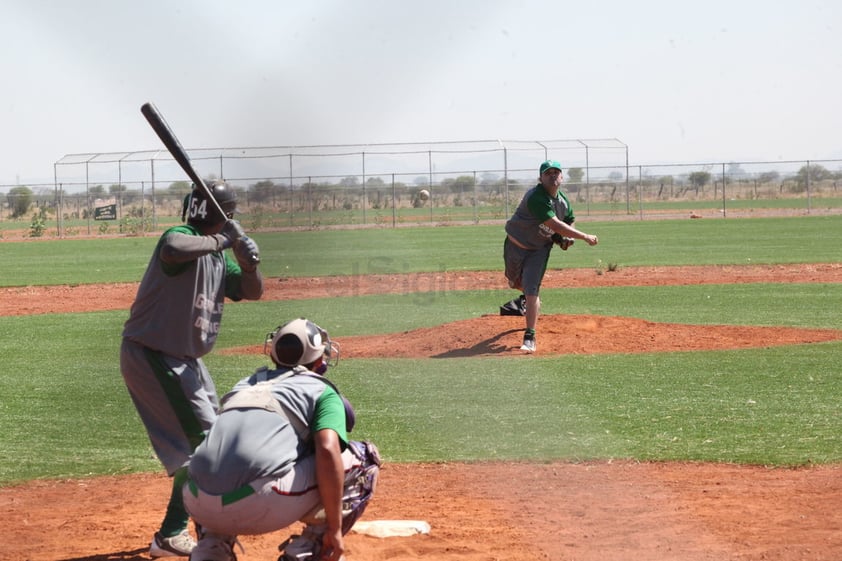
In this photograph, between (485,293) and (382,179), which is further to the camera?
(382,179)

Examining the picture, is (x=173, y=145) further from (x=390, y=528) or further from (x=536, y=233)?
(x=536, y=233)

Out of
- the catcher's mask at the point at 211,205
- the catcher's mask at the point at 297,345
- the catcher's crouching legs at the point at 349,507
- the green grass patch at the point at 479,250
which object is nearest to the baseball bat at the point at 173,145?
the catcher's mask at the point at 211,205

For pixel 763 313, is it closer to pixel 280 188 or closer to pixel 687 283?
pixel 687 283

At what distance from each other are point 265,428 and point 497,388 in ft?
20.2

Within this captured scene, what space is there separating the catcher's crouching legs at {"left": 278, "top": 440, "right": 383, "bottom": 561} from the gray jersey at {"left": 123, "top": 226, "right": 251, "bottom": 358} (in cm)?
106

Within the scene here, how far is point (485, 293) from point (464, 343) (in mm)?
7449

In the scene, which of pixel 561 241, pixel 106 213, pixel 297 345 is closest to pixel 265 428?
pixel 297 345

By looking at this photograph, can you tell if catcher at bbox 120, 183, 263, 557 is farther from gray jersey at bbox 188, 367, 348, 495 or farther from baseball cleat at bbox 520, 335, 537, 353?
baseball cleat at bbox 520, 335, 537, 353

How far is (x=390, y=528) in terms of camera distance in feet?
19.5

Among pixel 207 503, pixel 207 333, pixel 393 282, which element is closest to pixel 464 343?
pixel 207 333

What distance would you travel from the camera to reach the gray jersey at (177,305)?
528cm

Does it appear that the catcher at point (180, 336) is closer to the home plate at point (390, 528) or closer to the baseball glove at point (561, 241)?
the home plate at point (390, 528)

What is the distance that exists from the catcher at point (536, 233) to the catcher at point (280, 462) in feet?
24.1

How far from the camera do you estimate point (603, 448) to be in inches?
309
